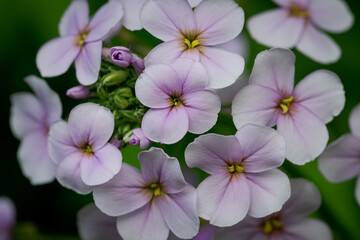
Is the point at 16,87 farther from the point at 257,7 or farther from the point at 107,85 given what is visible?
the point at 257,7

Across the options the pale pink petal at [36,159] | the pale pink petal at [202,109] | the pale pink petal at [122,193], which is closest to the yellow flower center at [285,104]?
the pale pink petal at [202,109]

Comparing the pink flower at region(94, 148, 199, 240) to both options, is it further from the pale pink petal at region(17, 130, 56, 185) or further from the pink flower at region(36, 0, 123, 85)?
the pale pink petal at region(17, 130, 56, 185)

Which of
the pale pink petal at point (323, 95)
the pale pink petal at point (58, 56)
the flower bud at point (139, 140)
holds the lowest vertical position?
the pale pink petal at point (323, 95)

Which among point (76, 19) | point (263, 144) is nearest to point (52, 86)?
point (76, 19)

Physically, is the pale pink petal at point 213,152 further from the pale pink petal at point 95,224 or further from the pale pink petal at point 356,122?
the pale pink petal at point 356,122

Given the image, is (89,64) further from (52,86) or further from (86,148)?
(52,86)

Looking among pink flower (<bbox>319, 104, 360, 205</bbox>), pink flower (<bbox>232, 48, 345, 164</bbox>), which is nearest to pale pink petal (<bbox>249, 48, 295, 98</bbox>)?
pink flower (<bbox>232, 48, 345, 164</bbox>)

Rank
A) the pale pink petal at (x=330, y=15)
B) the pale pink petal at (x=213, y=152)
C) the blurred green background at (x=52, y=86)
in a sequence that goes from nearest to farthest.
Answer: the pale pink petal at (x=213, y=152) < the pale pink petal at (x=330, y=15) < the blurred green background at (x=52, y=86)

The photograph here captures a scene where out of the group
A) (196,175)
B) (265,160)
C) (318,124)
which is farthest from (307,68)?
(265,160)
